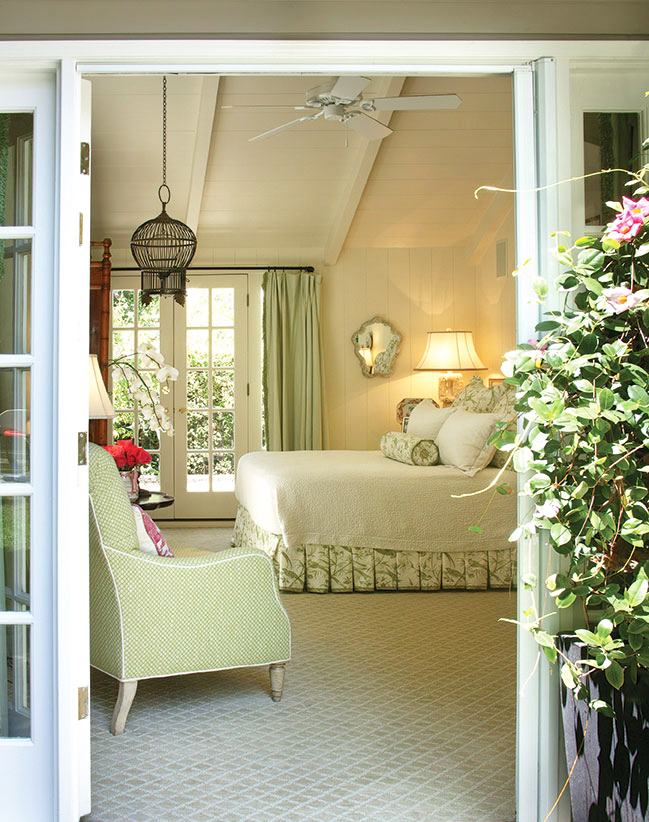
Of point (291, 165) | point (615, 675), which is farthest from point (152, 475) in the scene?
point (615, 675)

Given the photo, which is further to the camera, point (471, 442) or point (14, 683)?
point (471, 442)

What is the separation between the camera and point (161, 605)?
3.06 metres

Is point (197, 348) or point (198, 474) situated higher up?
point (197, 348)

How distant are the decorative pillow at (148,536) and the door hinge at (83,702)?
0.80 m

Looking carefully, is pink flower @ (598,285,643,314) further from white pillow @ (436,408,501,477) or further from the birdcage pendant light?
the birdcage pendant light

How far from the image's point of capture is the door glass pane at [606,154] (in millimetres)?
2418

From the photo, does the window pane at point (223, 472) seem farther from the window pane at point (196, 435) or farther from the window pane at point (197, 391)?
the window pane at point (197, 391)

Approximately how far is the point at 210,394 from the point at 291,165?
7.33ft

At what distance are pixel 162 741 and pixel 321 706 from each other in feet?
2.10

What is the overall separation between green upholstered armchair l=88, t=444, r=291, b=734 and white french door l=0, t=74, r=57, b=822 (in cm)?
51

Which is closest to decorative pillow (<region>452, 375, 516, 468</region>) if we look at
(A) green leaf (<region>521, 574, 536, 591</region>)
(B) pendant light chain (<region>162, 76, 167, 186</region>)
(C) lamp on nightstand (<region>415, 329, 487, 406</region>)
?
(C) lamp on nightstand (<region>415, 329, 487, 406</region>)

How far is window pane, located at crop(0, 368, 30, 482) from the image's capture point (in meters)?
2.45

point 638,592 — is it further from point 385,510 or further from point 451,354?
point 451,354

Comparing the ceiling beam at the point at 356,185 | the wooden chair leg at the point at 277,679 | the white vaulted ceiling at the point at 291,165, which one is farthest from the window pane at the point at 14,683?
the ceiling beam at the point at 356,185
